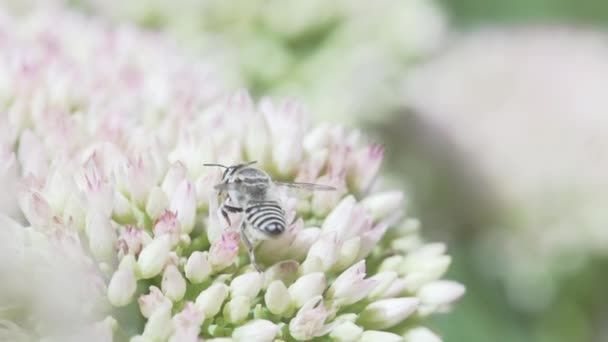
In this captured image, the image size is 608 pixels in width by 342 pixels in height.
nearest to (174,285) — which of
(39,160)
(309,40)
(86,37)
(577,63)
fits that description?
(39,160)

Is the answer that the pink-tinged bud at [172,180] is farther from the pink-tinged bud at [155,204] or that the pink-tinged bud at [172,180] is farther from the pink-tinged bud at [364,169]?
the pink-tinged bud at [364,169]

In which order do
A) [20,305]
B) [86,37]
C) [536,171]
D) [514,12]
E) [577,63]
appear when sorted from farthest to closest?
[514,12], [577,63], [536,171], [86,37], [20,305]

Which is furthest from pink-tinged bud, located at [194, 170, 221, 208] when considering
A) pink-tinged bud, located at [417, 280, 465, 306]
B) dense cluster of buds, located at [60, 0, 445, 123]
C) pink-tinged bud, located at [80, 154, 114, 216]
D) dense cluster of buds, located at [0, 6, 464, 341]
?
dense cluster of buds, located at [60, 0, 445, 123]

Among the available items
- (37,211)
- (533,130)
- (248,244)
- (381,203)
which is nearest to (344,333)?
(248,244)

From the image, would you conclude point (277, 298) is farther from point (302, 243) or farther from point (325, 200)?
point (325, 200)

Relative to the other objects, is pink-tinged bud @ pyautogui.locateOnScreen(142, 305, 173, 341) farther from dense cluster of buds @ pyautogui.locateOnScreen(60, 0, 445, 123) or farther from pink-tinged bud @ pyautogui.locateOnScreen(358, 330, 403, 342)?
dense cluster of buds @ pyautogui.locateOnScreen(60, 0, 445, 123)

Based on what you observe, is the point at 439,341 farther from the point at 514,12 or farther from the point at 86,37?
the point at 514,12

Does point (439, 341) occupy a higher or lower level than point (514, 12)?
lower
